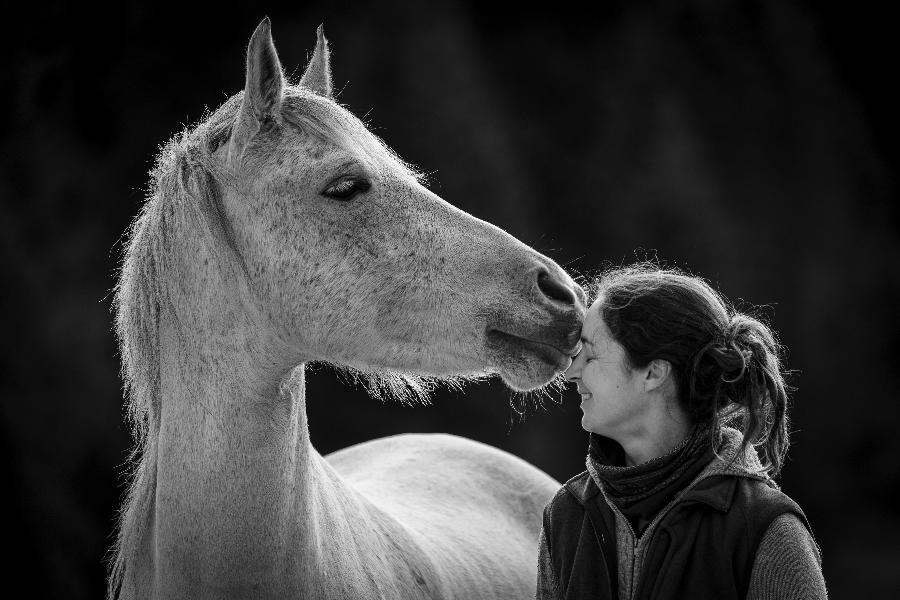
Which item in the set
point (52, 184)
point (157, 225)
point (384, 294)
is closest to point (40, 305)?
point (52, 184)

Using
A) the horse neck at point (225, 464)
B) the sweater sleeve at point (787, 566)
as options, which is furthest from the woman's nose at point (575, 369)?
the horse neck at point (225, 464)

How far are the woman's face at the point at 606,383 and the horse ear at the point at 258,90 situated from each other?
2.64 ft

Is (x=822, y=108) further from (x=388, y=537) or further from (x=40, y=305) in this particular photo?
(x=40, y=305)

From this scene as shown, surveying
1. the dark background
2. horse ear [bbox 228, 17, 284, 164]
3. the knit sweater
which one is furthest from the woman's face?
the dark background

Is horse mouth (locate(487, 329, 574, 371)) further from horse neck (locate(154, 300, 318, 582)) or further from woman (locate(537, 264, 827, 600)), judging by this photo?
horse neck (locate(154, 300, 318, 582))

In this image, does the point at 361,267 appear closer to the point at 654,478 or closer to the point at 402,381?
the point at 402,381

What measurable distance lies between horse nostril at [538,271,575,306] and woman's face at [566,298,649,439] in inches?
2.5

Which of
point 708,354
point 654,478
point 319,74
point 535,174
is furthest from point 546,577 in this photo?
point 535,174

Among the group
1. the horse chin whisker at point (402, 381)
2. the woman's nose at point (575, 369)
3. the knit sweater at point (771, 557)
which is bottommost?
the knit sweater at point (771, 557)

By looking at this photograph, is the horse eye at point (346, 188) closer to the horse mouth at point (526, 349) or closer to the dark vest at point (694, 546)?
the horse mouth at point (526, 349)

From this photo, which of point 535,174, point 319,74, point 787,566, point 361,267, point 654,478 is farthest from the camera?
point 535,174

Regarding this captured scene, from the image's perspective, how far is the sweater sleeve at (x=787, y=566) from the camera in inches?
58.5

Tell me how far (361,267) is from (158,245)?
0.45 m

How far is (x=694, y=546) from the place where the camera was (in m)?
1.60
